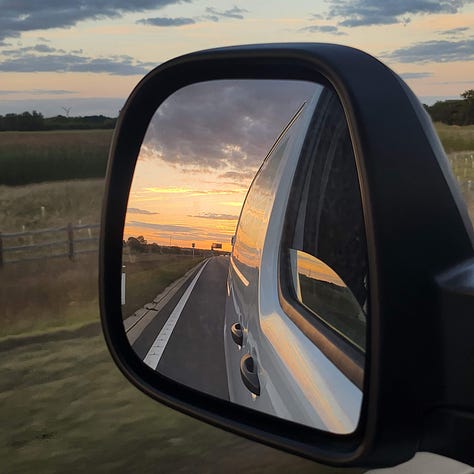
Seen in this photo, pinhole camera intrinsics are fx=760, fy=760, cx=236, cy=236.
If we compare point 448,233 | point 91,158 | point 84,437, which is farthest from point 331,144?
point 91,158

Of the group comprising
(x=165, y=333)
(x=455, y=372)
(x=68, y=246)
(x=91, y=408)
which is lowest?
(x=68, y=246)

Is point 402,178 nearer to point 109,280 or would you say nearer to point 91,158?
point 109,280

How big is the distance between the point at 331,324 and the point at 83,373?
25.4ft

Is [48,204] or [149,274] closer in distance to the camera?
[149,274]

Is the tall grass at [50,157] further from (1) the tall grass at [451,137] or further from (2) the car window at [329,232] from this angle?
(2) the car window at [329,232]

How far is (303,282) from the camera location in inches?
74.6

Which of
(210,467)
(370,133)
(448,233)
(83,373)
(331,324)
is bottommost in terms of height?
(83,373)

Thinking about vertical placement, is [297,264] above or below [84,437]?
above

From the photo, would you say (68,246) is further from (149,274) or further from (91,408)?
(149,274)

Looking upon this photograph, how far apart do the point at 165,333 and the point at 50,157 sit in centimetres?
4161

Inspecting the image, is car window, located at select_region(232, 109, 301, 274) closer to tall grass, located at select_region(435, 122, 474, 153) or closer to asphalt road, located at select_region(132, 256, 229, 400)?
asphalt road, located at select_region(132, 256, 229, 400)

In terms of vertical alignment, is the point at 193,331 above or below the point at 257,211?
below

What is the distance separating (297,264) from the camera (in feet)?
6.35

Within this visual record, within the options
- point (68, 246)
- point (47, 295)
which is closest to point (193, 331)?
point (47, 295)
